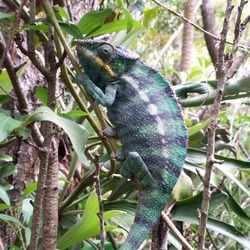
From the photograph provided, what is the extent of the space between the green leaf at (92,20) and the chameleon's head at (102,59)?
40mm

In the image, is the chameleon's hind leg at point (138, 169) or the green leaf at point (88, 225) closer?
the chameleon's hind leg at point (138, 169)

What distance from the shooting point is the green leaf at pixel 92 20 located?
0.87 m

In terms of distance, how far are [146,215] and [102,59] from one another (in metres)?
0.29

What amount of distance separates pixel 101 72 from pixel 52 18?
0.14 metres

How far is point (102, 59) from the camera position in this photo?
87 cm

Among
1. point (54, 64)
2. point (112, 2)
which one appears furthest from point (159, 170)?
point (112, 2)

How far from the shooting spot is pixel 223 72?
71cm

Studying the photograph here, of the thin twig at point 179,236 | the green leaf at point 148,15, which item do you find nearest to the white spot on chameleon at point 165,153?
the thin twig at point 179,236

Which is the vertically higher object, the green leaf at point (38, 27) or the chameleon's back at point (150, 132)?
the green leaf at point (38, 27)

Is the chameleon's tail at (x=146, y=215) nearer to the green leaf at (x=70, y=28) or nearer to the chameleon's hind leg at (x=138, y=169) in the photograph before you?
the chameleon's hind leg at (x=138, y=169)

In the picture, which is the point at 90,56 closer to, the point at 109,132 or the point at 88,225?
the point at 109,132

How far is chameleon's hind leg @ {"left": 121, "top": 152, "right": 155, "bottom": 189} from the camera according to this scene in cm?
81

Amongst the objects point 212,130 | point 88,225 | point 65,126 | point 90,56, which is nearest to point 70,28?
point 90,56

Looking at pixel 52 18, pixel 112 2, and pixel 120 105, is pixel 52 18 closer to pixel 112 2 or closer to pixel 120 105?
pixel 120 105
